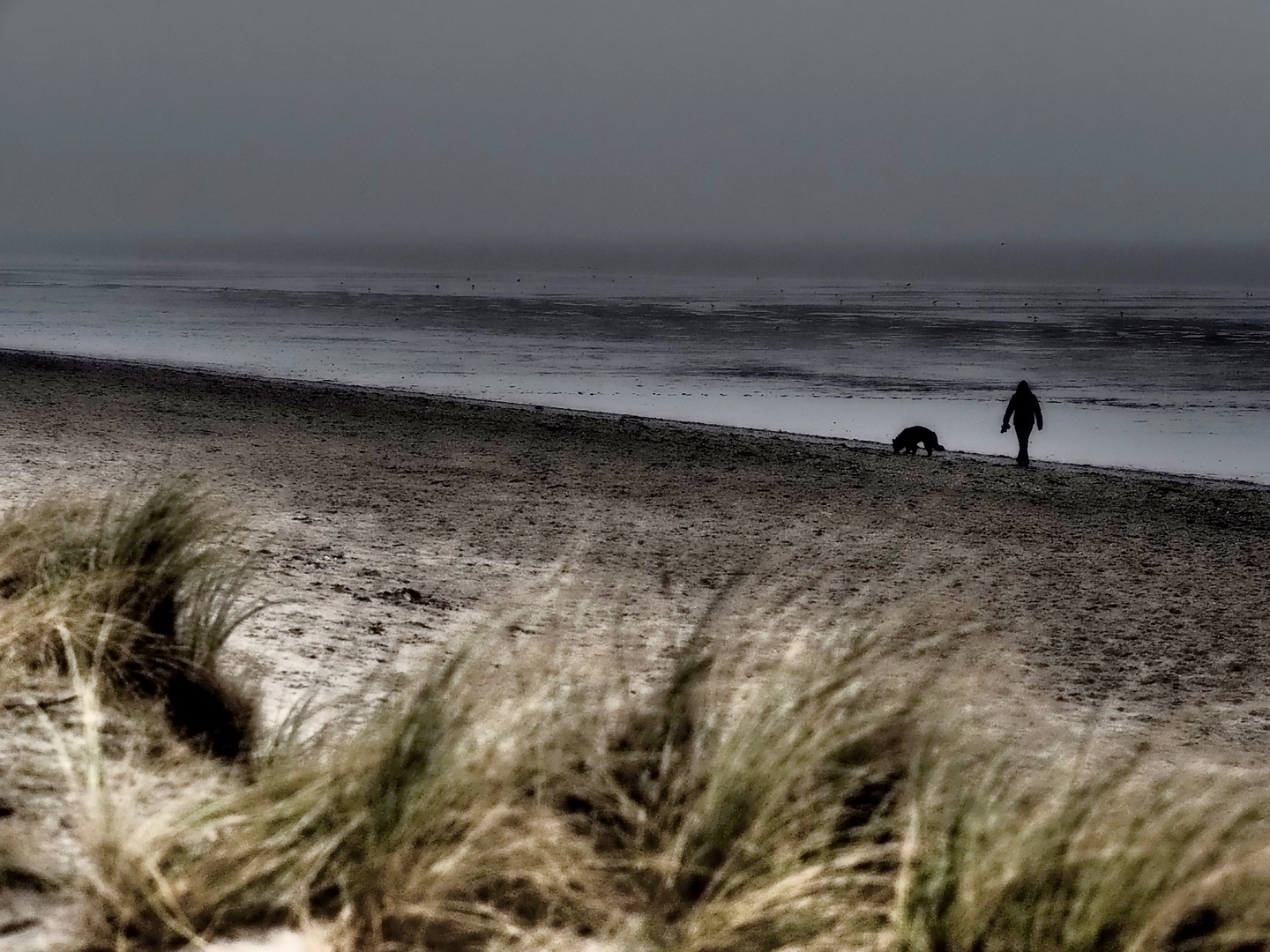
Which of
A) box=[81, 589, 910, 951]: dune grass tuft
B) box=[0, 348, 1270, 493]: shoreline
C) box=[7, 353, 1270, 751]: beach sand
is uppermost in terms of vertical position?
box=[81, 589, 910, 951]: dune grass tuft

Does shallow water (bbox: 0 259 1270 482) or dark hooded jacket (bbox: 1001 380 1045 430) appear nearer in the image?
dark hooded jacket (bbox: 1001 380 1045 430)

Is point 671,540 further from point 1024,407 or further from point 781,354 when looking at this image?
point 781,354

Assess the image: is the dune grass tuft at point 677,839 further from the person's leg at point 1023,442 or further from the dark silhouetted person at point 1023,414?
the dark silhouetted person at point 1023,414

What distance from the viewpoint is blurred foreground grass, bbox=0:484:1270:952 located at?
2410 mm

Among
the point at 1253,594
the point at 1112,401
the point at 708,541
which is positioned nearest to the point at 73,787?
the point at 708,541

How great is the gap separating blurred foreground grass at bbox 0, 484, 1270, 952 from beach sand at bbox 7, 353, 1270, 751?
615 mm

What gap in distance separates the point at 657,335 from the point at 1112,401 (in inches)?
751

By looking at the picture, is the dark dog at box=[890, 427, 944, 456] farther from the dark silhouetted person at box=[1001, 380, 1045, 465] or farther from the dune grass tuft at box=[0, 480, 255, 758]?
the dune grass tuft at box=[0, 480, 255, 758]

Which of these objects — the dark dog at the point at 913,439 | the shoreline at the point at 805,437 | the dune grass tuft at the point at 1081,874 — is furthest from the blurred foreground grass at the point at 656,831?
the dark dog at the point at 913,439

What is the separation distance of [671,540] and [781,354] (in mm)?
25430

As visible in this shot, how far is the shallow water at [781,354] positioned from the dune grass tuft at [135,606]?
569 inches

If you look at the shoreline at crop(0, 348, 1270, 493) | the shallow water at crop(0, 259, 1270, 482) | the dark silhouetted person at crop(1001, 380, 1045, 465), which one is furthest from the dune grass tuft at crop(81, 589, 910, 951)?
the shallow water at crop(0, 259, 1270, 482)

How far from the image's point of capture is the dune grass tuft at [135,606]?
12.1 ft

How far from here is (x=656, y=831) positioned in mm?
2848
